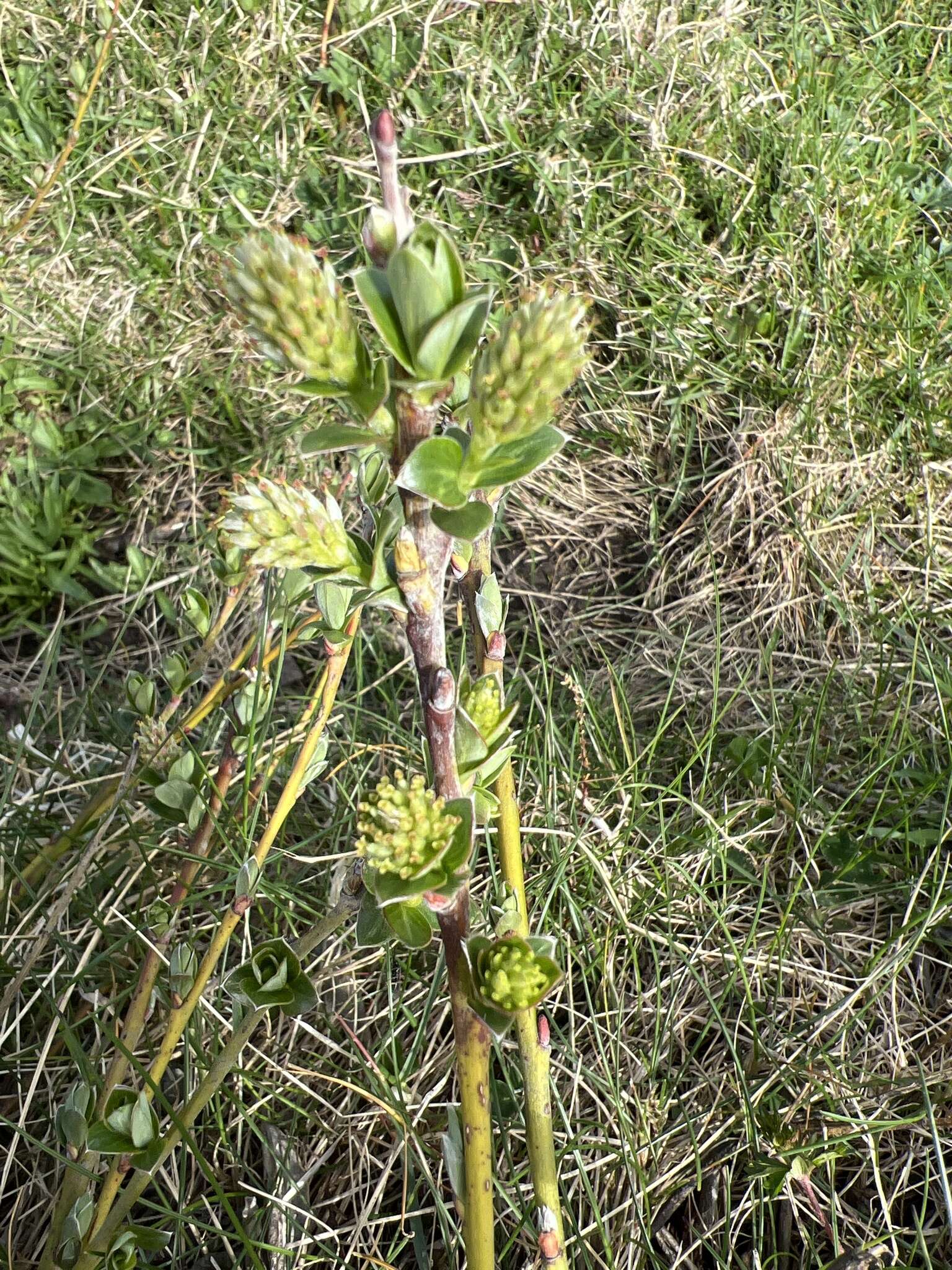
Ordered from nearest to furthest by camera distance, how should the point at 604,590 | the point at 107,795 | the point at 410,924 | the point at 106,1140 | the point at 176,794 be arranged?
the point at 410,924 → the point at 106,1140 → the point at 176,794 → the point at 107,795 → the point at 604,590

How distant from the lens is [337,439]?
0.81 meters

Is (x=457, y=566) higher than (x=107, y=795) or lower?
higher

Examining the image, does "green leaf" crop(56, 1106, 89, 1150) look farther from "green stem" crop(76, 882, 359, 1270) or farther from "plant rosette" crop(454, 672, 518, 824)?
"plant rosette" crop(454, 672, 518, 824)

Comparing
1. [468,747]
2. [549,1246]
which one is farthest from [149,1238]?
[468,747]

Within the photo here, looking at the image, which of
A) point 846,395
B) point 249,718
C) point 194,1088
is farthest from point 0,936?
point 846,395

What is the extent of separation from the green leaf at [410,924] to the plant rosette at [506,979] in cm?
4

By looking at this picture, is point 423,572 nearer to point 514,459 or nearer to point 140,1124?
point 514,459

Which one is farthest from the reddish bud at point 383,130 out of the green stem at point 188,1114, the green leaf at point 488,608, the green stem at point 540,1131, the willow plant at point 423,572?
the green stem at point 188,1114

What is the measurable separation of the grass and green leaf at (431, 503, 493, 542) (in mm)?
918

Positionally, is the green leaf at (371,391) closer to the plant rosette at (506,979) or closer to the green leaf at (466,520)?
the green leaf at (466,520)

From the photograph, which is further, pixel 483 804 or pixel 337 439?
pixel 483 804

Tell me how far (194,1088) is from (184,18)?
9.64 feet

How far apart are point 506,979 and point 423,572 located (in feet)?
1.17

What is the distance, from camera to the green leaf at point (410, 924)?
0.92 m
